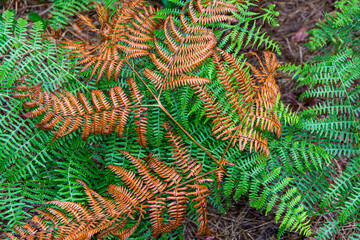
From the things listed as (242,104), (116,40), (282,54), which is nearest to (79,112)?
(116,40)

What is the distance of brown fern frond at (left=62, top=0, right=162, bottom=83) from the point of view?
207 cm

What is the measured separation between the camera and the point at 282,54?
318 cm

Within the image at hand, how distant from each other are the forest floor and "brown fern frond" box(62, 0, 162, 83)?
111cm

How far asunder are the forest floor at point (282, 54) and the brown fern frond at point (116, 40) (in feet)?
3.63

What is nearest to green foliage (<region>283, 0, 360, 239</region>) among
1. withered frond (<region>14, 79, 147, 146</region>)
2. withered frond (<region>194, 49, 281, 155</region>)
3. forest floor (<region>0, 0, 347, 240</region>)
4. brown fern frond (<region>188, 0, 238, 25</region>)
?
withered frond (<region>194, 49, 281, 155</region>)

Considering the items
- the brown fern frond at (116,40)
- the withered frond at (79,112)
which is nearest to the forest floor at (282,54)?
the brown fern frond at (116,40)

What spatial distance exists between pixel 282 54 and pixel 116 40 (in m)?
2.03

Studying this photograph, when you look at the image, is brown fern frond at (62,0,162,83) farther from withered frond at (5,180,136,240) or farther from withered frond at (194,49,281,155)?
withered frond at (5,180,136,240)

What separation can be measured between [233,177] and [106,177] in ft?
3.47

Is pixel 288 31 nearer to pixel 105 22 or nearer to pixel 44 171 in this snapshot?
pixel 105 22

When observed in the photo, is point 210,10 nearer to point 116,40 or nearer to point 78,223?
point 116,40

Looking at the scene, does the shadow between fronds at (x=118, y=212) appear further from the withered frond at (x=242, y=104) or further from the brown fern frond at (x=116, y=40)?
the brown fern frond at (x=116, y=40)

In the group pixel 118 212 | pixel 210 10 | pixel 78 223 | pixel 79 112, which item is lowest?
pixel 78 223

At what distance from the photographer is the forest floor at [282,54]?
8.44 ft
